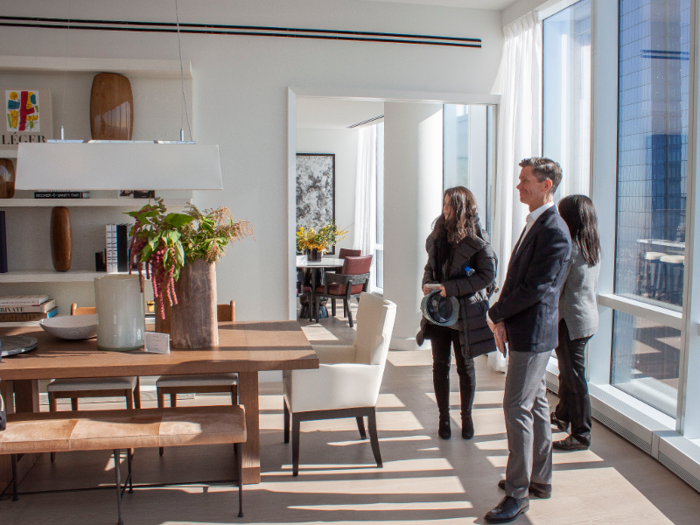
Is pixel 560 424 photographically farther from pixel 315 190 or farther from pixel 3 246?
pixel 315 190

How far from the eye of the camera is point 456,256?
3371mm

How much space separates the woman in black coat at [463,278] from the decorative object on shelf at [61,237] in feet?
8.53

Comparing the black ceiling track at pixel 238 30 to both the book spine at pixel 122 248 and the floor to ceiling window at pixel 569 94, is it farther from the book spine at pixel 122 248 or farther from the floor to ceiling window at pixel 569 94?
the book spine at pixel 122 248

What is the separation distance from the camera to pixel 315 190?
1081cm

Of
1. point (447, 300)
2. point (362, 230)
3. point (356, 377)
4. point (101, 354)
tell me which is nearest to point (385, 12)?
point (447, 300)

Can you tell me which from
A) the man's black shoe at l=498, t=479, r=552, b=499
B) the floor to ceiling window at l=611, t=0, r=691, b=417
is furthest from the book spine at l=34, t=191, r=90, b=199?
the floor to ceiling window at l=611, t=0, r=691, b=417

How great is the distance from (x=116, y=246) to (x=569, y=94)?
3.53 m

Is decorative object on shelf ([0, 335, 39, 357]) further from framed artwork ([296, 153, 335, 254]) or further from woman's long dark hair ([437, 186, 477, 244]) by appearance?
framed artwork ([296, 153, 335, 254])

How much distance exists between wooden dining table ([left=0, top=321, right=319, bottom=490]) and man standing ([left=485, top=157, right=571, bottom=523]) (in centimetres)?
91

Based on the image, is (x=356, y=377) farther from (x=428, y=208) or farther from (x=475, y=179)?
(x=475, y=179)

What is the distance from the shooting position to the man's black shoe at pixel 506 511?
2588mm

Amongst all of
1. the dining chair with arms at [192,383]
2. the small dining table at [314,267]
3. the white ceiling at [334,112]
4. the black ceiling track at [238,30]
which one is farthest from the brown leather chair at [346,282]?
the dining chair with arms at [192,383]

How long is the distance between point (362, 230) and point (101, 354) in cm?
800

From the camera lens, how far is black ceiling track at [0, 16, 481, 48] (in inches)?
171
